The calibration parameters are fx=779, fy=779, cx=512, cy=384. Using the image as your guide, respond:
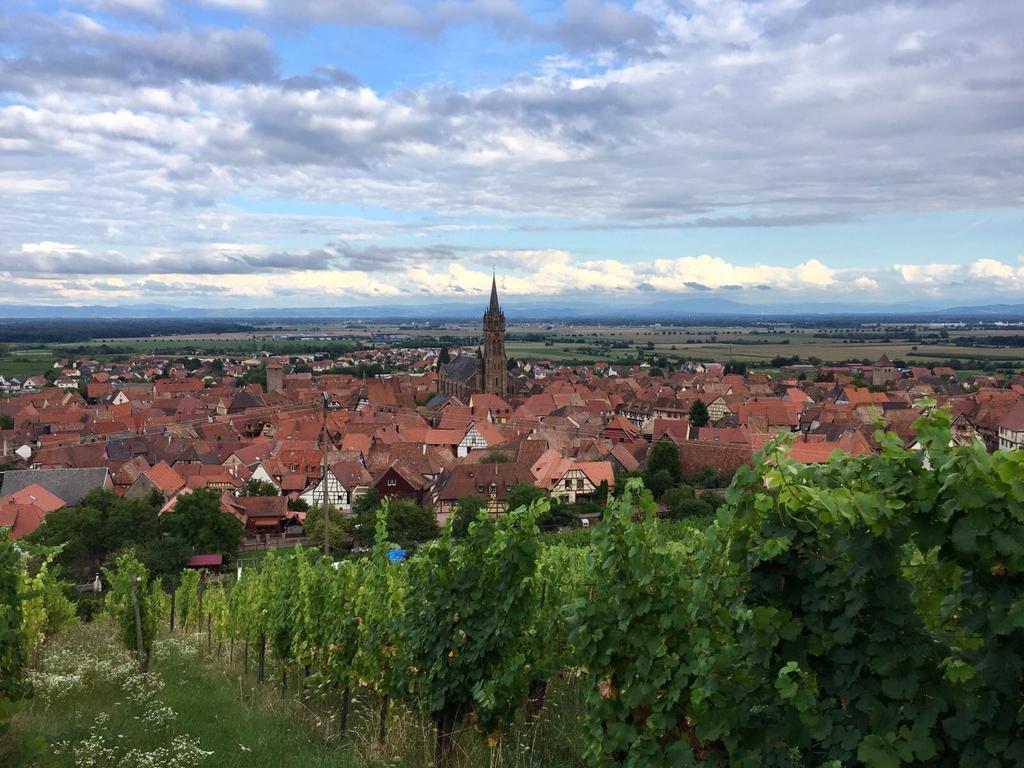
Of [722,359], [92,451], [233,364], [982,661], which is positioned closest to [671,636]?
[982,661]

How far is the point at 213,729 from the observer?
903 centimetres

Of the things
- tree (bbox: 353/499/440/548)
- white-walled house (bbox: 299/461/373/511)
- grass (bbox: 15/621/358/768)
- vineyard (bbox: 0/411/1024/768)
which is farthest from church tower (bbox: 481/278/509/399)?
vineyard (bbox: 0/411/1024/768)

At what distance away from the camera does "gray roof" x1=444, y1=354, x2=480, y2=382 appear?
348 ft

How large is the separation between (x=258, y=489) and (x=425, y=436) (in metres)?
20.9

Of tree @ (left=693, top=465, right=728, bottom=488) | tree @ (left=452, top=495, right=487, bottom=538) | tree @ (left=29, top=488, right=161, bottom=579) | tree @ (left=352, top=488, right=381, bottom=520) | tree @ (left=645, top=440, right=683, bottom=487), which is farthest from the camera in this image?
tree @ (left=645, top=440, right=683, bottom=487)

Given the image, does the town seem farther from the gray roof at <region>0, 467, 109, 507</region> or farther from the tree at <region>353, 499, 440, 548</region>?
the tree at <region>353, 499, 440, 548</region>

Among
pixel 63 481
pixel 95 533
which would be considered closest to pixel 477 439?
pixel 63 481

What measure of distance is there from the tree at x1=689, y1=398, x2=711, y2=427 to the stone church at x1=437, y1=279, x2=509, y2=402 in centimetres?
3147

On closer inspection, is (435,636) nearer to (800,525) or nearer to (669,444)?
(800,525)

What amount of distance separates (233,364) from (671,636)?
608 ft

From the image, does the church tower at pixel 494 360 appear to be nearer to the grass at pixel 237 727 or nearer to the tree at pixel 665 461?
the tree at pixel 665 461

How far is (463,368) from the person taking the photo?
10844 cm

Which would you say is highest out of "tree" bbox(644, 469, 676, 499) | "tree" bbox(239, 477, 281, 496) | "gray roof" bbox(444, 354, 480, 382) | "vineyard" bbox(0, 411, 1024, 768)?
"vineyard" bbox(0, 411, 1024, 768)

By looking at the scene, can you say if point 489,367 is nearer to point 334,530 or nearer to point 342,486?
point 342,486
